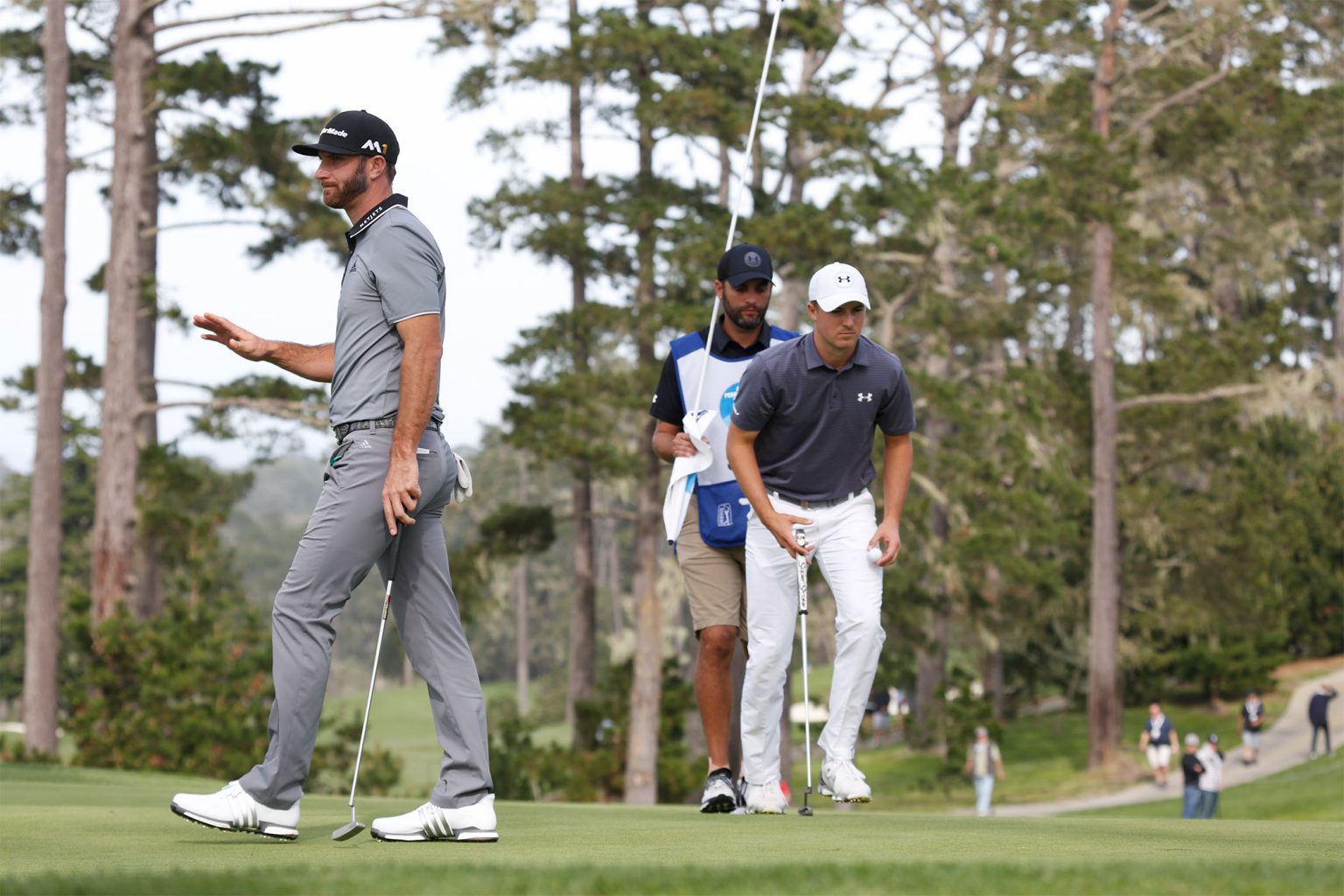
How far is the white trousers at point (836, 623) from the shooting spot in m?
6.79

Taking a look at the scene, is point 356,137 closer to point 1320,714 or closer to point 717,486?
point 717,486

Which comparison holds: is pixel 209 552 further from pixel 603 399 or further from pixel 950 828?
pixel 950 828

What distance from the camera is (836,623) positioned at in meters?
7.01

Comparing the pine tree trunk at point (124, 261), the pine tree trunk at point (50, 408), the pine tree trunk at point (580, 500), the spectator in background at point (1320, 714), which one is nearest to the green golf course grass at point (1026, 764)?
the spectator in background at point (1320, 714)

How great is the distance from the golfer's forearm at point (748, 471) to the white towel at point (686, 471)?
1.85ft

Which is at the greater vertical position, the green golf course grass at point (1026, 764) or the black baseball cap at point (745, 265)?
the black baseball cap at point (745, 265)

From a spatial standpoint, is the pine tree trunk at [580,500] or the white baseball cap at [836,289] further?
the pine tree trunk at [580,500]

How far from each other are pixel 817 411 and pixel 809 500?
36cm

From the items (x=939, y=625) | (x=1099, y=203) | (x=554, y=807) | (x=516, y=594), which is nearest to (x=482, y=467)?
(x=516, y=594)

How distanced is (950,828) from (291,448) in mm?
23211

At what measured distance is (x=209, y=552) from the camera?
21484 millimetres

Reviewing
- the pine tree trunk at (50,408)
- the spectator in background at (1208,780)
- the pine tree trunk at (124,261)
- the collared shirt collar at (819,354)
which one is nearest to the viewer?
the collared shirt collar at (819,354)

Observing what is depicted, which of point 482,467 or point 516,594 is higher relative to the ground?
point 482,467

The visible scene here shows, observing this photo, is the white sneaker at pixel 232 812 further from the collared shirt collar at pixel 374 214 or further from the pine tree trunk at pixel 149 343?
the pine tree trunk at pixel 149 343
